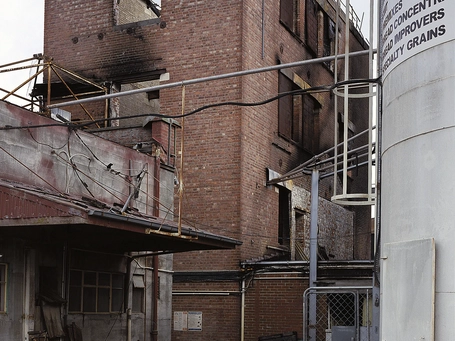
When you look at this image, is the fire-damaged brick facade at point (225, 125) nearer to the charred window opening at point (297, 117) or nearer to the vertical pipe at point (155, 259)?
the charred window opening at point (297, 117)

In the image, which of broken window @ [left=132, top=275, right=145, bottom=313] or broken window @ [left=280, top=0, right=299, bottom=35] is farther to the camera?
broken window @ [left=280, top=0, right=299, bottom=35]

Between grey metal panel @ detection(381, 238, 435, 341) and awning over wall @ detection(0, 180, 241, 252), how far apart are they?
5987 millimetres

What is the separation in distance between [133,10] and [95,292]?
488 inches

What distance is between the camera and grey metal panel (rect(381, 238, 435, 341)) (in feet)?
19.6

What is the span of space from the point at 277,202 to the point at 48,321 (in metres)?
10.3

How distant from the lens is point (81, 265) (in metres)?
14.7

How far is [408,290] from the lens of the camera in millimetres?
6188

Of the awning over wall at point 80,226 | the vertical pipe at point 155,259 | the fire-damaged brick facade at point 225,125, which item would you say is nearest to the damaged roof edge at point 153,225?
the awning over wall at point 80,226

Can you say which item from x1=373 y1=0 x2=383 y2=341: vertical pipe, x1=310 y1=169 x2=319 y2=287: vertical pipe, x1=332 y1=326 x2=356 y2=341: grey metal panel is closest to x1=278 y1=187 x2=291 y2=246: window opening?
x1=310 y1=169 x2=319 y2=287: vertical pipe

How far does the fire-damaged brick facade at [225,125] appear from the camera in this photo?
66.2 feet

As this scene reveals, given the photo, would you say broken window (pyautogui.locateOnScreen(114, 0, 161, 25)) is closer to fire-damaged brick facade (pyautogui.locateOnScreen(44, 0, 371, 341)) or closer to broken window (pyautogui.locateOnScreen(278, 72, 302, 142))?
fire-damaged brick facade (pyautogui.locateOnScreen(44, 0, 371, 341))

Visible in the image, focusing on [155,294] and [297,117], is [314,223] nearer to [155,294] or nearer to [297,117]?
[155,294]

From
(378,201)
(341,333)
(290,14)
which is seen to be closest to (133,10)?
(290,14)

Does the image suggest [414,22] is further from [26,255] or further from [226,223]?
[226,223]
